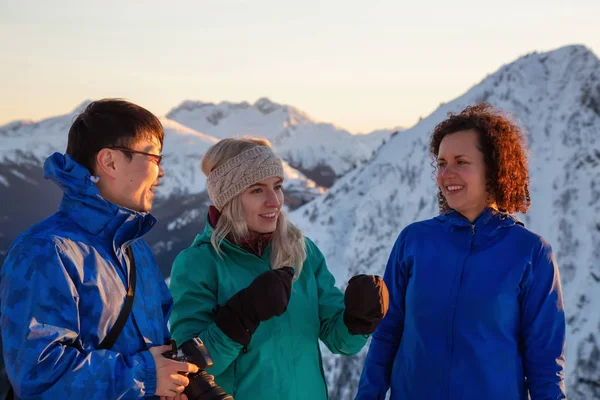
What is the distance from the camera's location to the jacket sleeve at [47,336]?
2.07 m

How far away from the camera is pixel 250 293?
276cm

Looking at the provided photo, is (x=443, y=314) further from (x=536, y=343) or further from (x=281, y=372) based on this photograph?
(x=281, y=372)

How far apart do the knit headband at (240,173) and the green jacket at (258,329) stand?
0.25 metres

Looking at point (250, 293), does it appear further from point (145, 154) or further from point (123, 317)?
point (145, 154)

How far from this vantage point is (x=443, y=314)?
124 inches

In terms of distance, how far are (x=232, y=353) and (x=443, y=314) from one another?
1.13 meters

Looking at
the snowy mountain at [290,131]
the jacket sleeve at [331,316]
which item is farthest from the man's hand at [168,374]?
the snowy mountain at [290,131]

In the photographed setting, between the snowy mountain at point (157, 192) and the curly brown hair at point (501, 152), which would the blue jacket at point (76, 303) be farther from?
the snowy mountain at point (157, 192)

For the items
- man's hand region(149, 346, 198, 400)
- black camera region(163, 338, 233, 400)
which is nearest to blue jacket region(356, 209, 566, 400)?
black camera region(163, 338, 233, 400)

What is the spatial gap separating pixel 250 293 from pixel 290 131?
122 meters

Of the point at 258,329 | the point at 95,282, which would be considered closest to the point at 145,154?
the point at 95,282

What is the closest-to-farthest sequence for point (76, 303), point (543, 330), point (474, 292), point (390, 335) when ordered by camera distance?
point (76, 303)
point (543, 330)
point (474, 292)
point (390, 335)

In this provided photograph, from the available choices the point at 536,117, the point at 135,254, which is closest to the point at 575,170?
the point at 536,117

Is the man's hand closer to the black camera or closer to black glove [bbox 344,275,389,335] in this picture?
the black camera
